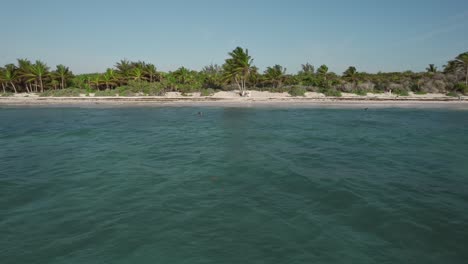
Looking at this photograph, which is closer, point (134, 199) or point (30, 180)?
point (134, 199)

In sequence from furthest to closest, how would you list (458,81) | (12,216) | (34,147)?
(458,81), (34,147), (12,216)

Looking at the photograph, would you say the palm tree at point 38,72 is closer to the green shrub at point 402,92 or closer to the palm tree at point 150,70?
the palm tree at point 150,70

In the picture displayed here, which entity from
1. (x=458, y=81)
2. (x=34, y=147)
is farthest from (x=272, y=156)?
(x=458, y=81)

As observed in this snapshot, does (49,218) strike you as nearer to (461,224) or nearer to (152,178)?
(152,178)

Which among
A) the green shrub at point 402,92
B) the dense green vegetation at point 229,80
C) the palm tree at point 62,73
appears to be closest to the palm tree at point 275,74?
the dense green vegetation at point 229,80

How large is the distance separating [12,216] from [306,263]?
9253 millimetres

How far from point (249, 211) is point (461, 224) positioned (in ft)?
21.2

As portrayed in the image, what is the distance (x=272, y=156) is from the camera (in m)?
16.1

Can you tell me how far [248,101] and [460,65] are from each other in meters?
43.9

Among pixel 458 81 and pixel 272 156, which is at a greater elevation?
pixel 458 81

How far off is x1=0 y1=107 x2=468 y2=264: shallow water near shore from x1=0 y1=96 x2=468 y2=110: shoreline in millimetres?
25112

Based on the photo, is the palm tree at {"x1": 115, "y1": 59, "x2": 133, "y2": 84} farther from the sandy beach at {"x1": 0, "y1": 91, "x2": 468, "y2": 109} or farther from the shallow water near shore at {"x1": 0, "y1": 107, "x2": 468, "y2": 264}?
the shallow water near shore at {"x1": 0, "y1": 107, "x2": 468, "y2": 264}

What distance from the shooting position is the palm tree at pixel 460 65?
5230 cm

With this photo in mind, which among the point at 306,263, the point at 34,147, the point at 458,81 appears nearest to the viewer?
the point at 306,263
